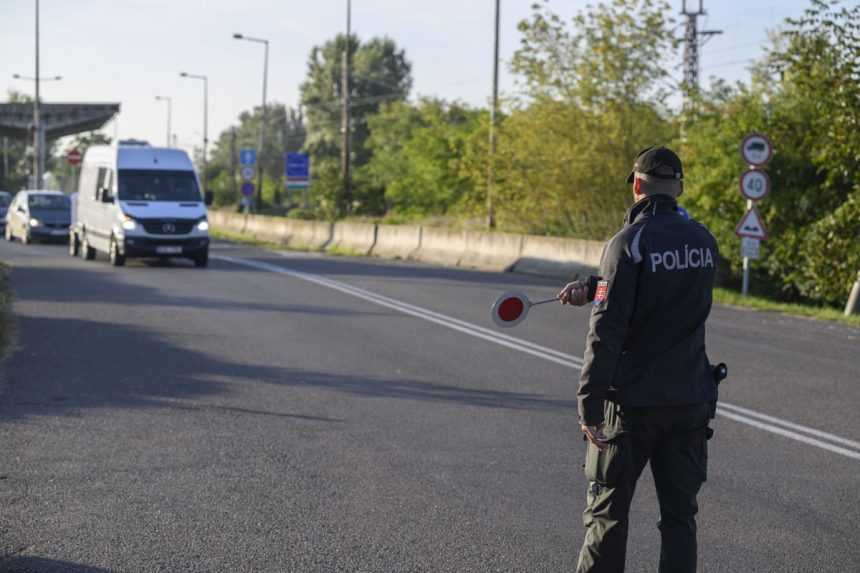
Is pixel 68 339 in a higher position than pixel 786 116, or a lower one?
lower

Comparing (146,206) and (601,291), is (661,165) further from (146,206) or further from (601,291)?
(146,206)

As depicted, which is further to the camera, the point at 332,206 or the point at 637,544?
the point at 332,206

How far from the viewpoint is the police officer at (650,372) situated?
4.20 m

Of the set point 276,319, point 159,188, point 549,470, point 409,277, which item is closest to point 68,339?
point 276,319

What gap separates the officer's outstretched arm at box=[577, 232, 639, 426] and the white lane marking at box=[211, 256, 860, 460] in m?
4.22

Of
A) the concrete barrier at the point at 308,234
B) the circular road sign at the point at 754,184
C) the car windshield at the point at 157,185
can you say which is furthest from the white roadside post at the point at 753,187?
the concrete barrier at the point at 308,234

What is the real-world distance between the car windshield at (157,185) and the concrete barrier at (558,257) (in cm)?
717

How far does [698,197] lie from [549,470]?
1746 centimetres

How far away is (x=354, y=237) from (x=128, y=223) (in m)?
12.5

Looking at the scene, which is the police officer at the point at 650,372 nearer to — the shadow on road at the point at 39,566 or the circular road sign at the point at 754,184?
the shadow on road at the point at 39,566

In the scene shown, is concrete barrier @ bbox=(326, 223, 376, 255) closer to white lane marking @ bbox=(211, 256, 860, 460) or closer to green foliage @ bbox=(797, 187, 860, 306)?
white lane marking @ bbox=(211, 256, 860, 460)

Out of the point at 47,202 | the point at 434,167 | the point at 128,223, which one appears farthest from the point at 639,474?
the point at 434,167

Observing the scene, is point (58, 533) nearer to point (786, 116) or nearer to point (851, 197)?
point (851, 197)

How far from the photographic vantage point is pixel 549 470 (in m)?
7.30
